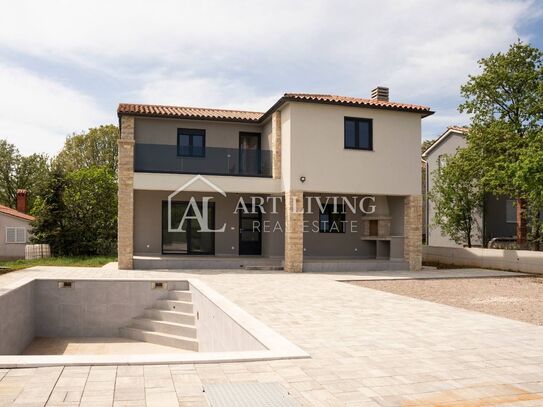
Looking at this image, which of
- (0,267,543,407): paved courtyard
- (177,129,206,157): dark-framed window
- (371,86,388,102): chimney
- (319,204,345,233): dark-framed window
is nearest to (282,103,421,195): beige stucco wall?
(319,204,345,233): dark-framed window

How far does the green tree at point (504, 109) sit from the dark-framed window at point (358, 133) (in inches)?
230

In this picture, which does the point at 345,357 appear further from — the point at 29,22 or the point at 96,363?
the point at 29,22

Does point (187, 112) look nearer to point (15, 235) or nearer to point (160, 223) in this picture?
point (160, 223)

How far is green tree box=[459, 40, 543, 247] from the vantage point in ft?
66.7

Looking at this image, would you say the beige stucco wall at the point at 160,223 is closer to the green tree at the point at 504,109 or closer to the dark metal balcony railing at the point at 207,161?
the dark metal balcony railing at the point at 207,161

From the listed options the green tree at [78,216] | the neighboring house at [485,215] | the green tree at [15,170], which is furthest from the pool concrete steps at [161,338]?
the green tree at [15,170]

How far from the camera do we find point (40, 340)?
40.5 ft

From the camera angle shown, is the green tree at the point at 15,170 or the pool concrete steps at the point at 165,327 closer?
the pool concrete steps at the point at 165,327

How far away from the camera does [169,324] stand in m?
11.3

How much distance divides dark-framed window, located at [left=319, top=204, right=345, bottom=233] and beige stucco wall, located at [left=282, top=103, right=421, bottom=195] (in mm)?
3036

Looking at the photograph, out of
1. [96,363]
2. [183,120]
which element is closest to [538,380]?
[96,363]

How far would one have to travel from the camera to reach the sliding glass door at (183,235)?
1970 centimetres

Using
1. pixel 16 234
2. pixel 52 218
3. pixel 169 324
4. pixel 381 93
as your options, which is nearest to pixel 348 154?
pixel 381 93

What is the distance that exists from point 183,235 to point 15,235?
14.3m
